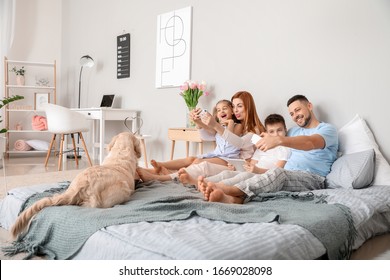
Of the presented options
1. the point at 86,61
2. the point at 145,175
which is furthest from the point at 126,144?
the point at 86,61

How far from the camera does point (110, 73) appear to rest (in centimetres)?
511

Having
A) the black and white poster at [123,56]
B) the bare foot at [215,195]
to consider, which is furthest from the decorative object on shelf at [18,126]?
the bare foot at [215,195]

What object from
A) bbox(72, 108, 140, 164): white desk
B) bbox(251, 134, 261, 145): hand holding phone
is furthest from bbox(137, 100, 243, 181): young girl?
bbox(72, 108, 140, 164): white desk

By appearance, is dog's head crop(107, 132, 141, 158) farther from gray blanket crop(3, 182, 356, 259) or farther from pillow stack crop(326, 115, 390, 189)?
pillow stack crop(326, 115, 390, 189)

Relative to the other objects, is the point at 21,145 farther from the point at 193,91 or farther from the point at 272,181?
the point at 272,181

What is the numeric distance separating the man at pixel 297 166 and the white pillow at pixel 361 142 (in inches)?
4.4

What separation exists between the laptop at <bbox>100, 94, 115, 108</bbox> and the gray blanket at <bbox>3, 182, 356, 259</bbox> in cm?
326

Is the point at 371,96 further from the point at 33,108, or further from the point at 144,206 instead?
the point at 33,108

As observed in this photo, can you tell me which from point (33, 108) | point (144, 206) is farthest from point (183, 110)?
point (33, 108)

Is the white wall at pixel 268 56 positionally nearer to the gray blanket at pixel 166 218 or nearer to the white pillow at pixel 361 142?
the white pillow at pixel 361 142

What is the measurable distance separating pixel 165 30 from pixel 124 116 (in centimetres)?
113

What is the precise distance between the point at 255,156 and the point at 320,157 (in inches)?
20.5

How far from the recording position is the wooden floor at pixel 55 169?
1691 mm

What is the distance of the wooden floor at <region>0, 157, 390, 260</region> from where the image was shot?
1691mm
